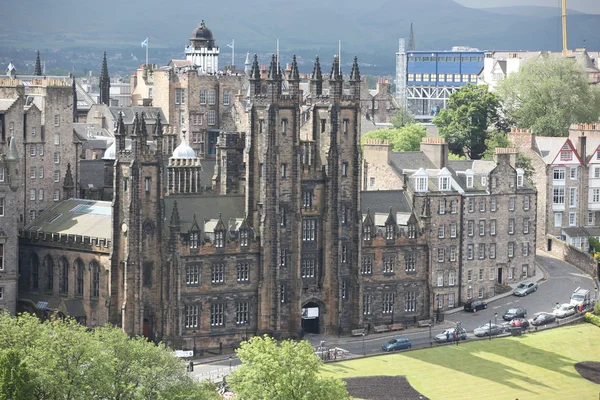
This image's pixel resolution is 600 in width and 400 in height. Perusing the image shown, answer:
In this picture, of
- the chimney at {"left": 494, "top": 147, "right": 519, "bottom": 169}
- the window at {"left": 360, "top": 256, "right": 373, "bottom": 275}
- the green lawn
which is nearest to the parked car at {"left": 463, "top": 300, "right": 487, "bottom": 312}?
the green lawn

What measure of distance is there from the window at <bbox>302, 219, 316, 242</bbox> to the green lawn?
13.8m

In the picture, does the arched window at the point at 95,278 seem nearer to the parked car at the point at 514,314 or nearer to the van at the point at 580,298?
the parked car at the point at 514,314

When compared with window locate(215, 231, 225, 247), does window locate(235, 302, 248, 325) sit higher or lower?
lower

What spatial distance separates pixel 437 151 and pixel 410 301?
2015 centimetres

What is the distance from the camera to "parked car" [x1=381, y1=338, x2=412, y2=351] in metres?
139

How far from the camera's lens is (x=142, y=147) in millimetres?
133625

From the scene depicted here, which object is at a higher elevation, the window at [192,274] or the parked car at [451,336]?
the window at [192,274]

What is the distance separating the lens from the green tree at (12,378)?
9738cm

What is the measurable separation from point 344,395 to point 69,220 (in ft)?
149

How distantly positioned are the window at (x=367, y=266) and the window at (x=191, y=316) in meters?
18.2

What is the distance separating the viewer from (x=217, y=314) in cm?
13812

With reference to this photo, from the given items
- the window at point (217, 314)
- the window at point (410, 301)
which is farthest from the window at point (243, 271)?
the window at point (410, 301)

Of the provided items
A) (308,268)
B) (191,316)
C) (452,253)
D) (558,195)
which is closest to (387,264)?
(308,268)

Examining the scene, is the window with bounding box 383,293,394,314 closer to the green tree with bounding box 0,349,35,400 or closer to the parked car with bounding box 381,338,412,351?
the parked car with bounding box 381,338,412,351
